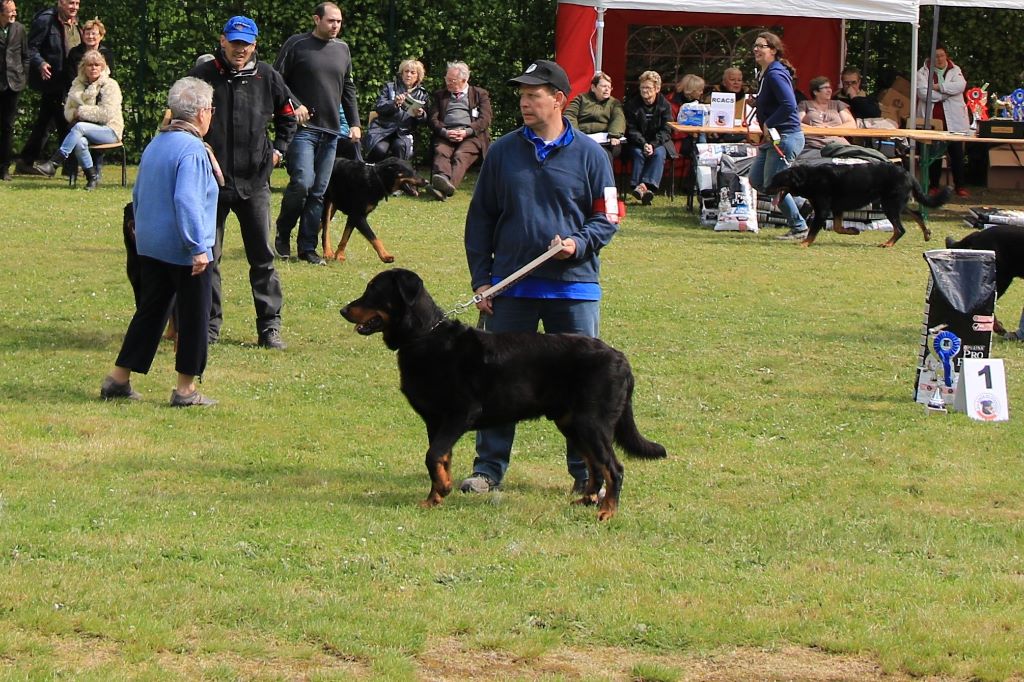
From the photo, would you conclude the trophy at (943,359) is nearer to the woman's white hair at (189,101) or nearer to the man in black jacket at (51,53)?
the woman's white hair at (189,101)

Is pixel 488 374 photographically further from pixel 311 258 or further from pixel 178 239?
pixel 311 258

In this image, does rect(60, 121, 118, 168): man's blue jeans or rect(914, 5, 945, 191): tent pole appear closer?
rect(60, 121, 118, 168): man's blue jeans

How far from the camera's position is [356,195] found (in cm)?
1294

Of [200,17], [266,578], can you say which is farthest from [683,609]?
[200,17]

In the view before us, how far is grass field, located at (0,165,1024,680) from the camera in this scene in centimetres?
459

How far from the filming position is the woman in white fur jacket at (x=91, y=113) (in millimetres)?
17172

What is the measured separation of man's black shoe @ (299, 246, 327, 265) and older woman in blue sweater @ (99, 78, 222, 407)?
484cm

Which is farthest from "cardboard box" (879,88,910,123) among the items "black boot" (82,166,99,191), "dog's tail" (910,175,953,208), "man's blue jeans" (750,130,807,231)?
"black boot" (82,166,99,191)

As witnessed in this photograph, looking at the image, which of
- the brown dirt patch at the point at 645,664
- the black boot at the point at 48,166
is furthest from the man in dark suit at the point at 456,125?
the brown dirt patch at the point at 645,664

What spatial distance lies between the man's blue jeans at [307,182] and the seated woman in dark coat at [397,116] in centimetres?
543

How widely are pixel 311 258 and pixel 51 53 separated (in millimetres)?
7175

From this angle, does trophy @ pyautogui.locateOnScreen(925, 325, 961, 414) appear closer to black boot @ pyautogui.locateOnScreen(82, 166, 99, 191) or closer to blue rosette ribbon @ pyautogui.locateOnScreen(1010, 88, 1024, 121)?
black boot @ pyautogui.locateOnScreen(82, 166, 99, 191)

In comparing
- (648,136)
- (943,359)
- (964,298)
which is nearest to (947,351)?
(943,359)

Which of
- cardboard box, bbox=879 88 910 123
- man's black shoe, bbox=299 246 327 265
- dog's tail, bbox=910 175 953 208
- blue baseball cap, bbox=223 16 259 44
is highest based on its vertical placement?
blue baseball cap, bbox=223 16 259 44
